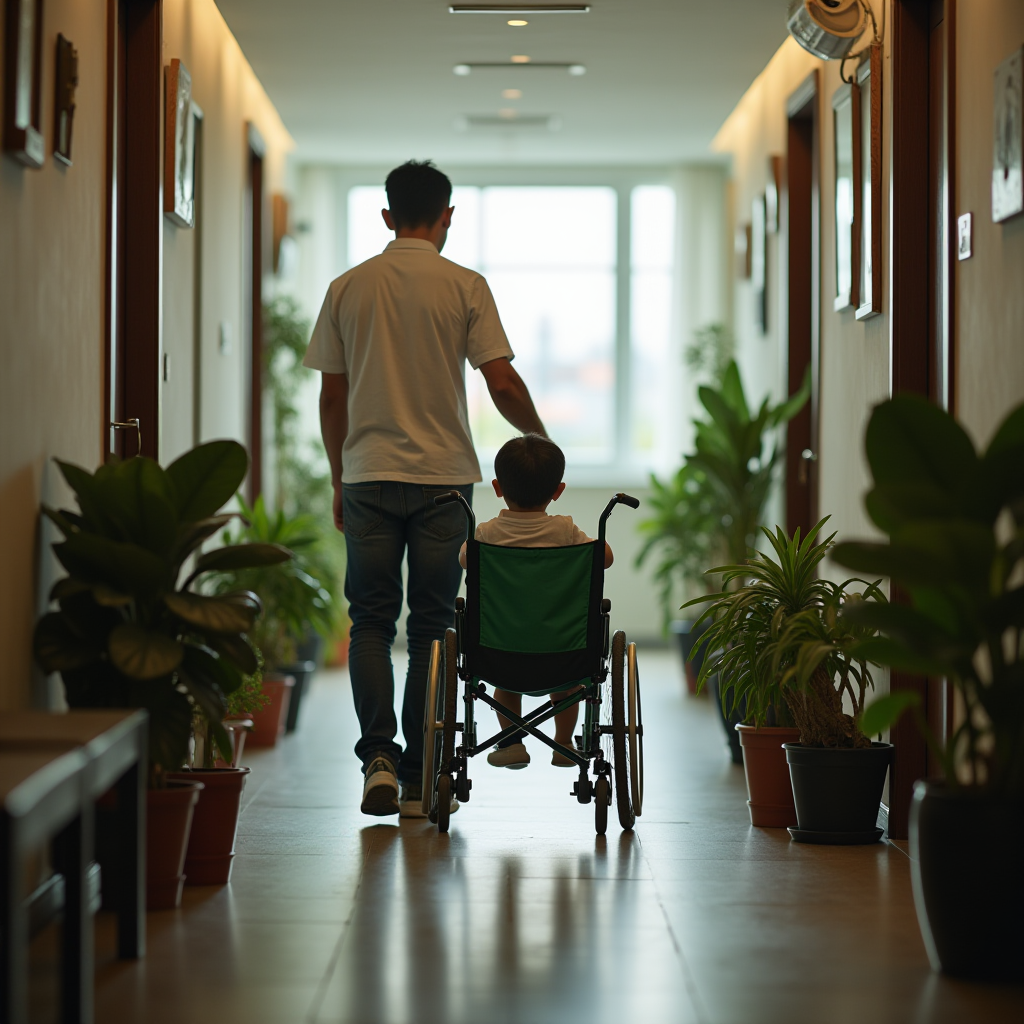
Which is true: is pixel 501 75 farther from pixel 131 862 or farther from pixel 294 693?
pixel 131 862

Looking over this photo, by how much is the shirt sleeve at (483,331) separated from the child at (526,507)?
272 mm

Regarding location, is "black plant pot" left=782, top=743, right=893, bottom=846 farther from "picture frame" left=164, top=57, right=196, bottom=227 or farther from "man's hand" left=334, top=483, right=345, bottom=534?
"picture frame" left=164, top=57, right=196, bottom=227

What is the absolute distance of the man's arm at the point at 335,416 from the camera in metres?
3.71

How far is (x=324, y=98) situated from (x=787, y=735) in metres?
3.77

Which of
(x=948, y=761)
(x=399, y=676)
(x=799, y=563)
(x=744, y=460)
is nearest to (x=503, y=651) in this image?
(x=799, y=563)

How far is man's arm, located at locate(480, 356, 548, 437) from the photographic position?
3.61 meters

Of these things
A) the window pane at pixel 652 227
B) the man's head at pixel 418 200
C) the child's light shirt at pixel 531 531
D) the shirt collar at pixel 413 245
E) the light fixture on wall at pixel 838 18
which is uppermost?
the window pane at pixel 652 227

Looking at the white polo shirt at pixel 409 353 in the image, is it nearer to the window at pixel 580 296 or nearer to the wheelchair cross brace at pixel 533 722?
the wheelchair cross brace at pixel 533 722

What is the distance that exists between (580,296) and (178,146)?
13.8 ft

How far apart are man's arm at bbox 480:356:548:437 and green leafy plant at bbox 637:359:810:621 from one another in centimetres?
188

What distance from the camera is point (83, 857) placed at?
202 centimetres

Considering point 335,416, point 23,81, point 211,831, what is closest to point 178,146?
point 335,416

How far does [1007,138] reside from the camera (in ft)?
9.07

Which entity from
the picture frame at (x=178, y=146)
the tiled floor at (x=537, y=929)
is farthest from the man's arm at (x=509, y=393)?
the picture frame at (x=178, y=146)
